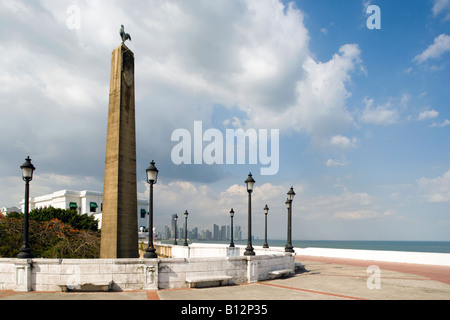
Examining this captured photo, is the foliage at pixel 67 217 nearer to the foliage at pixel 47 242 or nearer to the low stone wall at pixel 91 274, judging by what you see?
the foliage at pixel 47 242

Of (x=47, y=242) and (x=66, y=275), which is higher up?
(x=66, y=275)

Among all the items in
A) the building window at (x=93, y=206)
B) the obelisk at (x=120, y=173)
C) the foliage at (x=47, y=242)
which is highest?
the obelisk at (x=120, y=173)

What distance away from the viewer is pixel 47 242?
60.8 feet

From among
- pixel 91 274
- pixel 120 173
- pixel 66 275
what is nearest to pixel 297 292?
pixel 91 274

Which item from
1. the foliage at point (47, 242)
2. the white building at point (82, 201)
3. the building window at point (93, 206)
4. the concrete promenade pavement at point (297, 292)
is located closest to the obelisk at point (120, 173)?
the concrete promenade pavement at point (297, 292)

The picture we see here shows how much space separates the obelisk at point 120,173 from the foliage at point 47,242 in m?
3.89

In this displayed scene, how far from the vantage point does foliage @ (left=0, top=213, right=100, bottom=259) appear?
655 inches

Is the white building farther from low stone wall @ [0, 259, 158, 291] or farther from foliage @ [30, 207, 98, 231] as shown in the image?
low stone wall @ [0, 259, 158, 291]

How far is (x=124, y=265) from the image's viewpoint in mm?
11016

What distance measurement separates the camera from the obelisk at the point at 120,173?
13797 millimetres

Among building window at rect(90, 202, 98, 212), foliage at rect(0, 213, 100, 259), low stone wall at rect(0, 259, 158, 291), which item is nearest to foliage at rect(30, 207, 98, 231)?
foliage at rect(0, 213, 100, 259)

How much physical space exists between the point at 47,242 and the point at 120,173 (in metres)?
8.45

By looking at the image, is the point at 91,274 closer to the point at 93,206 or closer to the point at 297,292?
the point at 297,292
